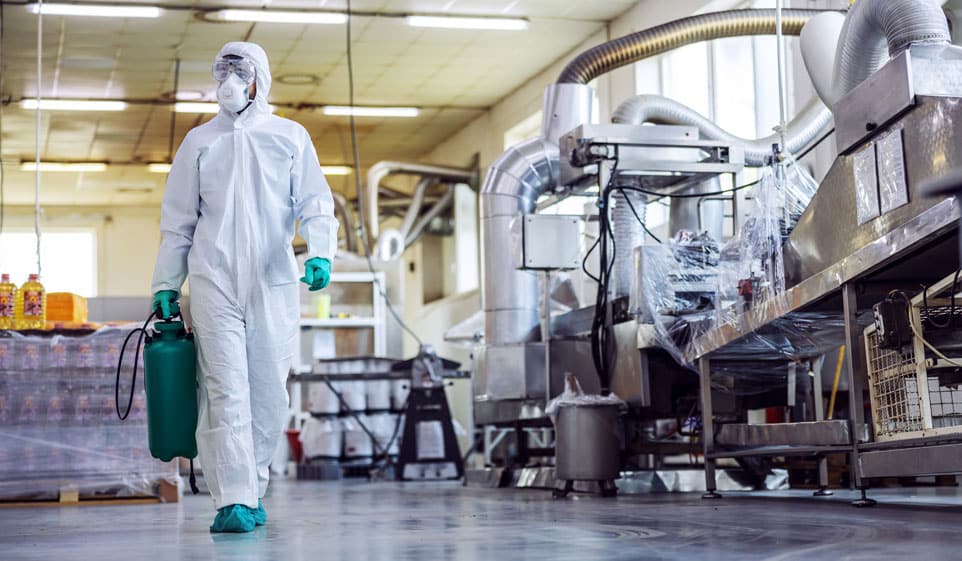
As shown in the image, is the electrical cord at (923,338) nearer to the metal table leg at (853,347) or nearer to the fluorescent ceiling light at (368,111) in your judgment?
the metal table leg at (853,347)

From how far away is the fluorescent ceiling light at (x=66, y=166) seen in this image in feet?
47.7

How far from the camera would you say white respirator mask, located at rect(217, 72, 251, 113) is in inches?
134

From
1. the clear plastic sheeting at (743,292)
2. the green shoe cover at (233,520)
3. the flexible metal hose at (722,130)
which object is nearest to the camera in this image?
the green shoe cover at (233,520)

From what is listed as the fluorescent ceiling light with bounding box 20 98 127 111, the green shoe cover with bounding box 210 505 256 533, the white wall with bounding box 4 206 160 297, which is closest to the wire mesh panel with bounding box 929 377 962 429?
the green shoe cover with bounding box 210 505 256 533

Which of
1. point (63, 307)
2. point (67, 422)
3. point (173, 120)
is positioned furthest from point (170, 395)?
point (173, 120)

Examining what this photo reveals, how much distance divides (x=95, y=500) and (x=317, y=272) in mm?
2707

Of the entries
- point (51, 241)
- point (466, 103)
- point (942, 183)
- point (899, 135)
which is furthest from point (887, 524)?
point (51, 241)

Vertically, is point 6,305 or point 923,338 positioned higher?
point 6,305

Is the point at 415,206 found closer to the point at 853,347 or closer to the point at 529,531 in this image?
the point at 853,347

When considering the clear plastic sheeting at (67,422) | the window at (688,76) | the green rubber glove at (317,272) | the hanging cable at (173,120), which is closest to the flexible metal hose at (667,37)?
the window at (688,76)

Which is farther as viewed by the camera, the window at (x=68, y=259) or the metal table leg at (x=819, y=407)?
the window at (x=68, y=259)

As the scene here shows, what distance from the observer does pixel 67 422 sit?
17.5 feet

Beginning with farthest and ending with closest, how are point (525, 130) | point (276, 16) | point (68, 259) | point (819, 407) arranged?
point (68, 259)
point (525, 130)
point (276, 16)
point (819, 407)

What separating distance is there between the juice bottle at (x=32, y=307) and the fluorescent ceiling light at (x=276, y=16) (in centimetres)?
423
